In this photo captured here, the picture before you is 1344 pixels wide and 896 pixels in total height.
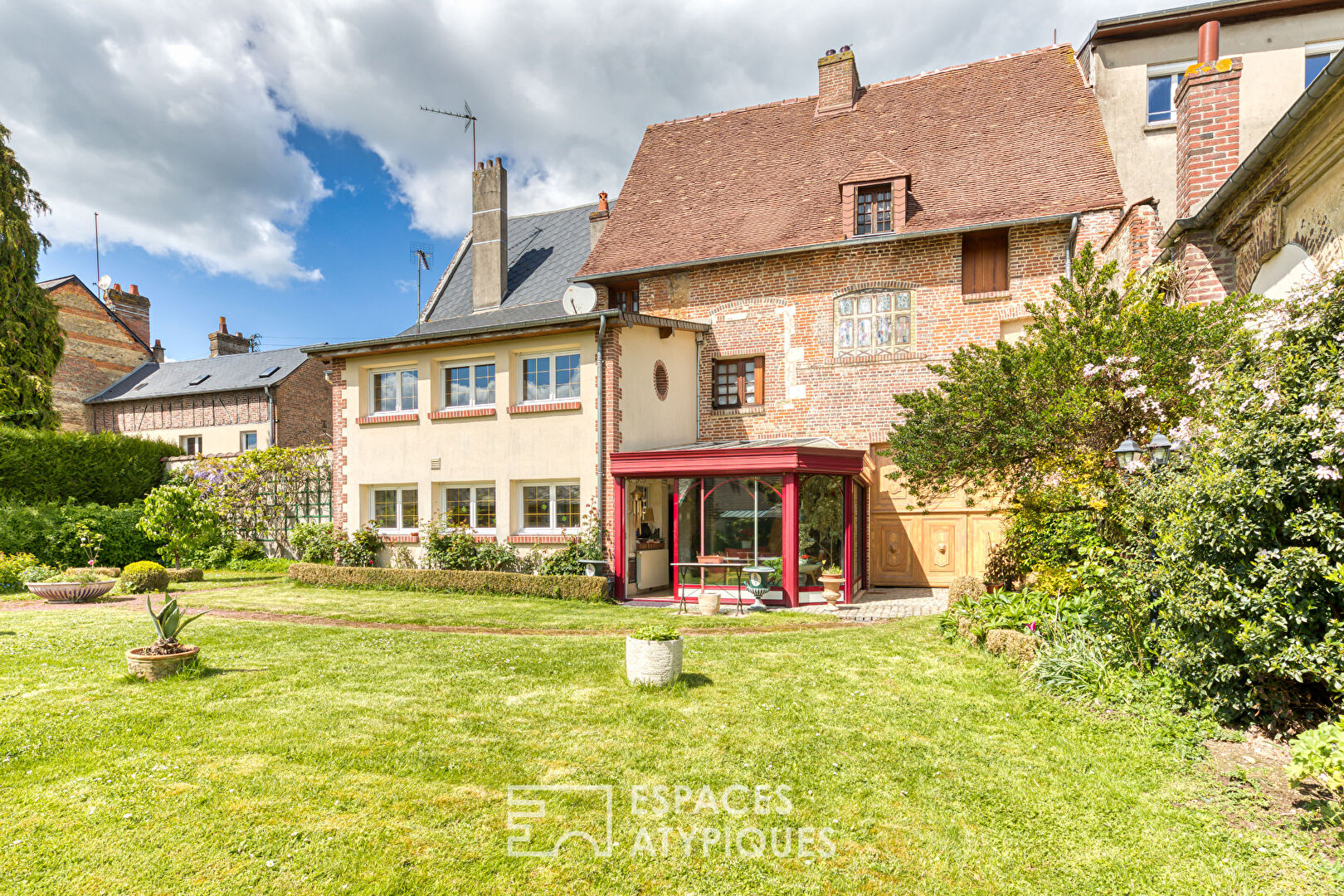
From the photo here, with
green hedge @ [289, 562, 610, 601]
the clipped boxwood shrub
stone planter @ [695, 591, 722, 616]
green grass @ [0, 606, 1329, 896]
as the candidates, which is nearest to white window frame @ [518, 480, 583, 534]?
green hedge @ [289, 562, 610, 601]

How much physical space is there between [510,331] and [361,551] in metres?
6.06

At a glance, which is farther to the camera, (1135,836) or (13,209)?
(13,209)

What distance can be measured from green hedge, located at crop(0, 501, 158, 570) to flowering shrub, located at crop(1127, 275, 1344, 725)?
20619mm

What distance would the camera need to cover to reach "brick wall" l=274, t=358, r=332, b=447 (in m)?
28.0

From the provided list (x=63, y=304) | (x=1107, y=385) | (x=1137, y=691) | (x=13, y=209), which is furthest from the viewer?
(x=63, y=304)

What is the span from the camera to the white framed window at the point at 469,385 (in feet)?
52.1

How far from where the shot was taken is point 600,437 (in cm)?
1438

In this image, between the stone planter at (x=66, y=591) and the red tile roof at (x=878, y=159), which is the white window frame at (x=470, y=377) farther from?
the stone planter at (x=66, y=591)

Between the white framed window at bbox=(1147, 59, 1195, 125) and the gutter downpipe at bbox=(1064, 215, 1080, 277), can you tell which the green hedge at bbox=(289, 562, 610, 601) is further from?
the white framed window at bbox=(1147, 59, 1195, 125)

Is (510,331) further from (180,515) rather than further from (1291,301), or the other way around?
(1291,301)

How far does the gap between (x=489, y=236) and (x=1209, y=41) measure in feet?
57.7

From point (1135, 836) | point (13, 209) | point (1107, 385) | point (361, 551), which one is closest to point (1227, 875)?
point (1135, 836)

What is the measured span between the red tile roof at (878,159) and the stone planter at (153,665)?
12.8 metres
